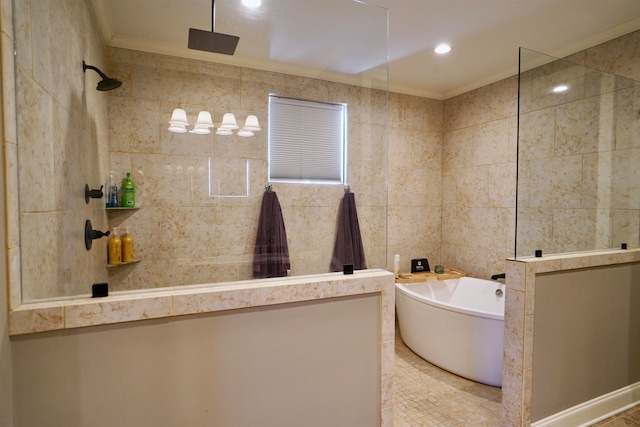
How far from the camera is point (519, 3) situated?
80.1 inches

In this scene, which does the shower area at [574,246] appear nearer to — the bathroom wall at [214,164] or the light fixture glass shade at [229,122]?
the bathroom wall at [214,164]

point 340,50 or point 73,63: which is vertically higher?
point 340,50

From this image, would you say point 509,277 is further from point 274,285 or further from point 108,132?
point 108,132

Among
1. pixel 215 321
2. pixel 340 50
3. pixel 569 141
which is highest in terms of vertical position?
pixel 340 50

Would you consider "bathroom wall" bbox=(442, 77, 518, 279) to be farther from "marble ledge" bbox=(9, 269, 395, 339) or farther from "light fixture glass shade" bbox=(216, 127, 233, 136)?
"light fixture glass shade" bbox=(216, 127, 233, 136)

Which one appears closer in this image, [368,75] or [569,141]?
[368,75]

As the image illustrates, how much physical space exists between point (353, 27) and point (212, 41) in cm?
87

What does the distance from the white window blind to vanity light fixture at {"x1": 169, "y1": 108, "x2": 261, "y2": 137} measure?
5.3 inches

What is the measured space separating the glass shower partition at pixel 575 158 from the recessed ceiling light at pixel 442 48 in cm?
82

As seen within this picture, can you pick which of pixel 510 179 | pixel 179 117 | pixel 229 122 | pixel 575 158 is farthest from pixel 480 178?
pixel 179 117

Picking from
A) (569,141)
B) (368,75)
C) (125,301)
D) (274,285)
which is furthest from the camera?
(569,141)

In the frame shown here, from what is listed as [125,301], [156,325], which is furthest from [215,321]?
[125,301]

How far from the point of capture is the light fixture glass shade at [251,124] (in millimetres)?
2109

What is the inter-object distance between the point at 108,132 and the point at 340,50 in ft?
5.17
